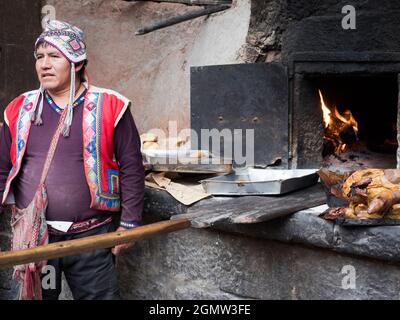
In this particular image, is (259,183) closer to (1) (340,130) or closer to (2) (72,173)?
(2) (72,173)

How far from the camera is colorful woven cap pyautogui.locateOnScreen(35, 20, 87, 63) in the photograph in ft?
10.1

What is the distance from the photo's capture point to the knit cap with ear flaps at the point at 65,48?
3.06 meters

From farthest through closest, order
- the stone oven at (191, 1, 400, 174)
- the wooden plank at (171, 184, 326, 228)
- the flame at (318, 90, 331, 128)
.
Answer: the flame at (318, 90, 331, 128), the stone oven at (191, 1, 400, 174), the wooden plank at (171, 184, 326, 228)

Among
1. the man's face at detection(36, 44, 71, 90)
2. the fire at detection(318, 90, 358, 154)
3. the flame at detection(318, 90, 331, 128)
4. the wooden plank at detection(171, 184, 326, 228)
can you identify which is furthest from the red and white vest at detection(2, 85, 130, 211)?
the fire at detection(318, 90, 358, 154)

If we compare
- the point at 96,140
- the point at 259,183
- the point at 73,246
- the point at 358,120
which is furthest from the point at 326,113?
the point at 73,246

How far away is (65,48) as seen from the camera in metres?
3.08

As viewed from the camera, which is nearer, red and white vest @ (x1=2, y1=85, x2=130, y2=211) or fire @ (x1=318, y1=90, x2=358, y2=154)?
red and white vest @ (x1=2, y1=85, x2=130, y2=211)

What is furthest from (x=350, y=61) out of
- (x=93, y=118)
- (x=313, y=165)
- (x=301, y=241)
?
(x=93, y=118)

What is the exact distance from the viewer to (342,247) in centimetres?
288

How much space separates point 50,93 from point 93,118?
0.82ft

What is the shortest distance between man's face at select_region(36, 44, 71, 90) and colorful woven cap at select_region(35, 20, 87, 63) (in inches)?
1.0

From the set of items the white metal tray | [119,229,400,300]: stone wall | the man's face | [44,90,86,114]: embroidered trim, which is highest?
the man's face

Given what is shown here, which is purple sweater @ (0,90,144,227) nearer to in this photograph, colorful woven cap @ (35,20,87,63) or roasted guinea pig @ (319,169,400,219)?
colorful woven cap @ (35,20,87,63)

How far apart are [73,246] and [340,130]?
2.35 m
